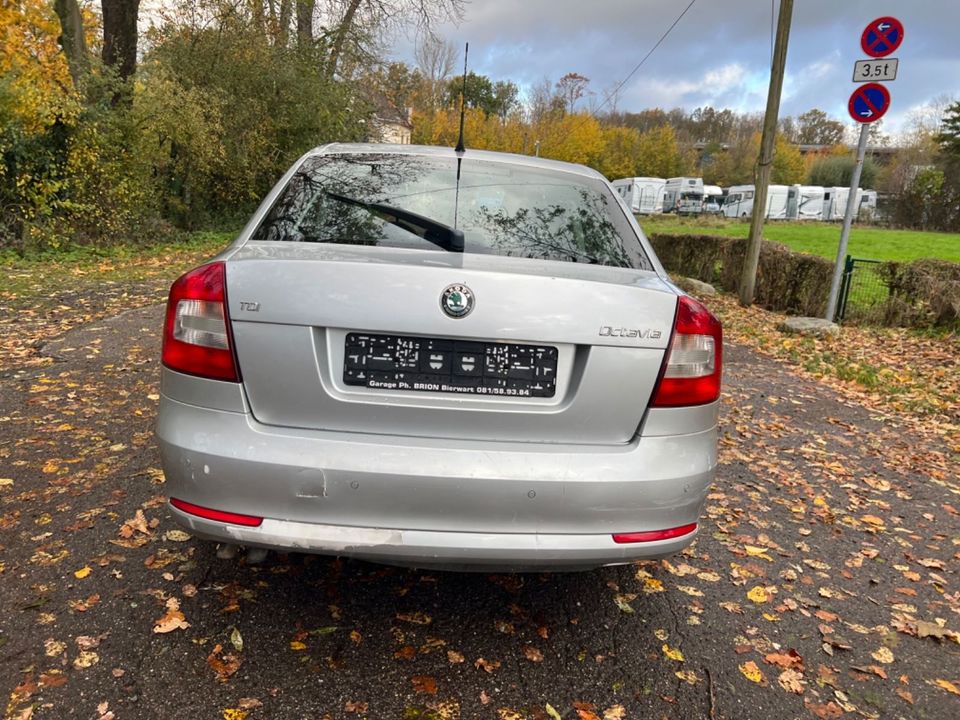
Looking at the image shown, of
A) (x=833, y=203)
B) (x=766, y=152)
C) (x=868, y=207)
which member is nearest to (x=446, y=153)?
(x=766, y=152)

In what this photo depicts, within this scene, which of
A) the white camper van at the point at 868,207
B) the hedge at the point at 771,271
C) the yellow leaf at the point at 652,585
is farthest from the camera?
the white camper van at the point at 868,207

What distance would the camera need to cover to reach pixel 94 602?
262cm

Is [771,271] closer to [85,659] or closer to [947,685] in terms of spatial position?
[947,685]

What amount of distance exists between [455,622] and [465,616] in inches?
2.3

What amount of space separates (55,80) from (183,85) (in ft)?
12.0

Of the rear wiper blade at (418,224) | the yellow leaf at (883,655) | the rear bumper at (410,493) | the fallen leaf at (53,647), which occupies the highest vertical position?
the rear wiper blade at (418,224)

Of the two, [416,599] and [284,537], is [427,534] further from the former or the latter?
[416,599]

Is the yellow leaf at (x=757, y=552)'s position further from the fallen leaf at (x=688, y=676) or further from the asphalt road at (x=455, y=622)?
the fallen leaf at (x=688, y=676)

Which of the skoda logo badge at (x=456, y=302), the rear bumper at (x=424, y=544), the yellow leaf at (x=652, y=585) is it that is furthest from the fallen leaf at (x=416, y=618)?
the skoda logo badge at (x=456, y=302)

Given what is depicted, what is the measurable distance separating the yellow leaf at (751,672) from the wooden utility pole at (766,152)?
33.0ft

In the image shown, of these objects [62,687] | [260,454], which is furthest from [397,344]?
[62,687]

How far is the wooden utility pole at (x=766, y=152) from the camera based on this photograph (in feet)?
36.9

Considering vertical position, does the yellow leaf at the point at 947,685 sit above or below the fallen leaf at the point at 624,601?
below

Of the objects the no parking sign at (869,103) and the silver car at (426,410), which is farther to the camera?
the no parking sign at (869,103)
